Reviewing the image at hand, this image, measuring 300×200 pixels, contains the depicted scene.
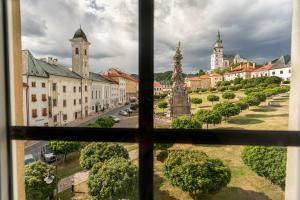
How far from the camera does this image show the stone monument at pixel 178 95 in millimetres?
1585

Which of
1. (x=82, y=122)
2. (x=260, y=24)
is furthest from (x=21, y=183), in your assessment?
(x=260, y=24)

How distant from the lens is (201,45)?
1559mm

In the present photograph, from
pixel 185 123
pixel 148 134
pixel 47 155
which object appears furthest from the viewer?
pixel 47 155

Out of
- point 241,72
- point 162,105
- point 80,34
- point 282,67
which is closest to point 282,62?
point 282,67

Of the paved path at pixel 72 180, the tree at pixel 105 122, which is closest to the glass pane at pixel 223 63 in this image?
the tree at pixel 105 122

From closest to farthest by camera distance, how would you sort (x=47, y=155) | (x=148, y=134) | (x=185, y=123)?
1. (x=148, y=134)
2. (x=185, y=123)
3. (x=47, y=155)

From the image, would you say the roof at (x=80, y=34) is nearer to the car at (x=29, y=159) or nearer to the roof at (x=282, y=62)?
the car at (x=29, y=159)

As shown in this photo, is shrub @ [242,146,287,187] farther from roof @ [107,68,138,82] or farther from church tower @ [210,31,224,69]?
roof @ [107,68,138,82]

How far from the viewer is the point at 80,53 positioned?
5.33ft

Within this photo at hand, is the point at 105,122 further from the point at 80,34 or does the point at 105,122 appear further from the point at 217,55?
the point at 217,55

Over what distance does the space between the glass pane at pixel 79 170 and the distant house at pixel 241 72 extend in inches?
30.9

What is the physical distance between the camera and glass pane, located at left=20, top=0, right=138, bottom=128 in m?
1.59

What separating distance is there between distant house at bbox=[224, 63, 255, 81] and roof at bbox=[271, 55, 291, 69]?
12 centimetres

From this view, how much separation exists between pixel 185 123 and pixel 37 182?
3.42ft
